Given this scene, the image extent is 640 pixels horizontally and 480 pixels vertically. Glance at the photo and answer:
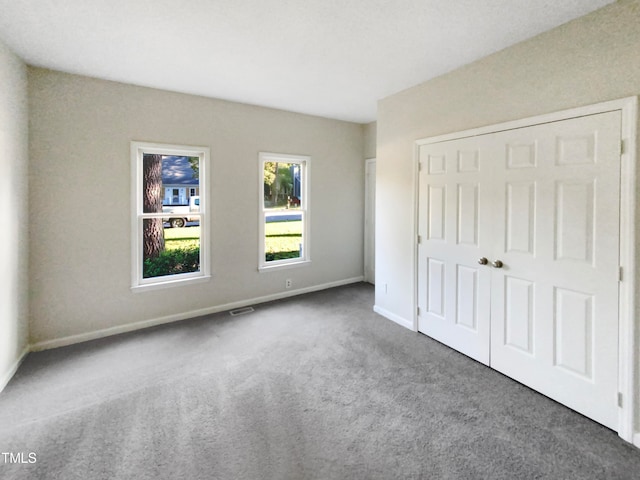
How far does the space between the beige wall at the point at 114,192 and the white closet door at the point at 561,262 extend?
116 inches

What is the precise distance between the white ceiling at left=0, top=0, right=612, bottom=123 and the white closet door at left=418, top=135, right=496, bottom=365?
86 cm

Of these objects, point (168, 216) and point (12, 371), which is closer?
point (12, 371)

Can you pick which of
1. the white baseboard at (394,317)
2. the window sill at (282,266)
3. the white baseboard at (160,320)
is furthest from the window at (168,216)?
the white baseboard at (394,317)

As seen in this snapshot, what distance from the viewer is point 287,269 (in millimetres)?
4562

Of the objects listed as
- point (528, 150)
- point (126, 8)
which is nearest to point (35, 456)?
point (126, 8)

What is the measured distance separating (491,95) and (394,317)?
8.31 ft

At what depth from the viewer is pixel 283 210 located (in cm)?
452

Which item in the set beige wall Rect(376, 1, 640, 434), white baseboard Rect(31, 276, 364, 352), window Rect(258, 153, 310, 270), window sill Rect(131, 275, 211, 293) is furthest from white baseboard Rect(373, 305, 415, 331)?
window sill Rect(131, 275, 211, 293)

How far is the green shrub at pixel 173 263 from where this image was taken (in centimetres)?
363

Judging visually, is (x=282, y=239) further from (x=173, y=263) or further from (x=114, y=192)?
(x=114, y=192)

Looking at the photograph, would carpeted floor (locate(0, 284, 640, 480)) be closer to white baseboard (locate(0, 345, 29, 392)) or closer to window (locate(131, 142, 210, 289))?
white baseboard (locate(0, 345, 29, 392))

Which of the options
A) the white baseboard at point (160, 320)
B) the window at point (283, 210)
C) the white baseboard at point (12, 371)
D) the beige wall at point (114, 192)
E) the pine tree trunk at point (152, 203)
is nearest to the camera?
the white baseboard at point (12, 371)

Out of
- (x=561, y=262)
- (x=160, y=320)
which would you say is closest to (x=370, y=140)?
(x=561, y=262)

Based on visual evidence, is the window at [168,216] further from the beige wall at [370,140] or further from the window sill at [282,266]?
the beige wall at [370,140]
